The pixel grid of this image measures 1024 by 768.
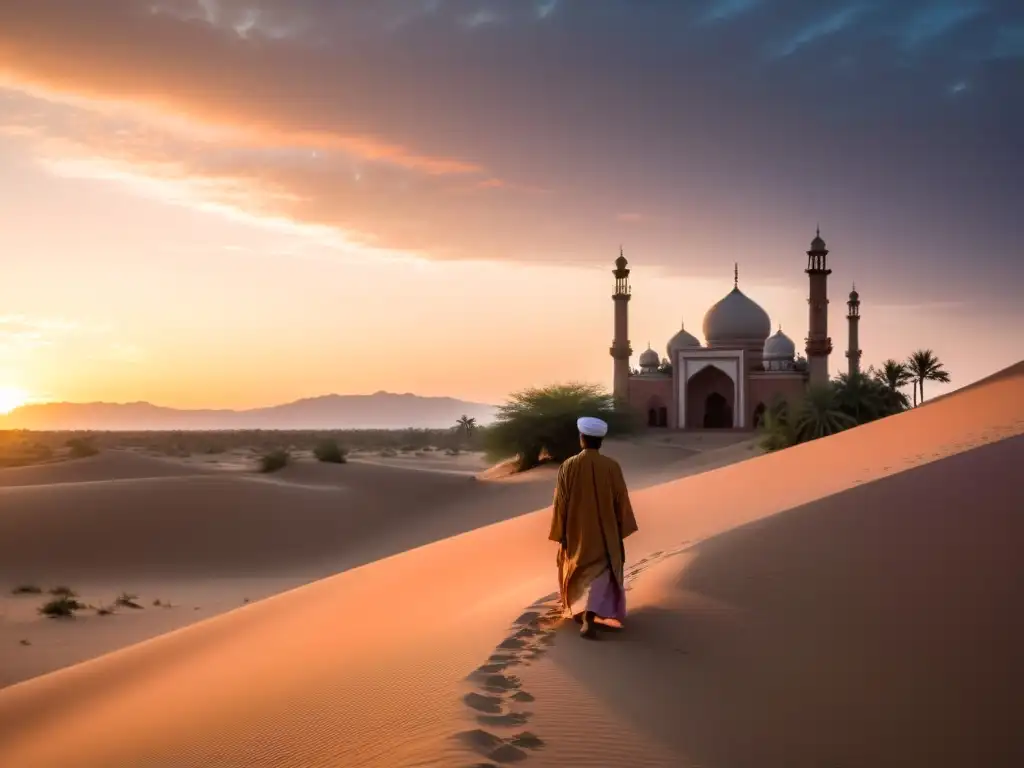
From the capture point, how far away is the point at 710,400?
52.2 m

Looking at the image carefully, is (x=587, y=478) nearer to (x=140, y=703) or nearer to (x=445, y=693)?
(x=445, y=693)

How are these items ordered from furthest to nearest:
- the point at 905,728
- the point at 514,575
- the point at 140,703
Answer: the point at 514,575, the point at 140,703, the point at 905,728

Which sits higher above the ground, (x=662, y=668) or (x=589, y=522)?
(x=589, y=522)

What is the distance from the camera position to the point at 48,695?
9.33 meters

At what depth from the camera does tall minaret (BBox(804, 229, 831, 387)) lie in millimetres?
49719

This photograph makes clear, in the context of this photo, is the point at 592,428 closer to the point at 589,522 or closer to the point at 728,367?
the point at 589,522

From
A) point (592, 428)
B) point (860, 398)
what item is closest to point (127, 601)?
point (592, 428)

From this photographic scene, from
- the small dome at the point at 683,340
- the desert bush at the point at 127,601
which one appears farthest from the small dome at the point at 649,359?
the desert bush at the point at 127,601

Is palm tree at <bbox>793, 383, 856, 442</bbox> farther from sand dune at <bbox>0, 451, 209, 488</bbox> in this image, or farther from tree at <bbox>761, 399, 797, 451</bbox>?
sand dune at <bbox>0, 451, 209, 488</bbox>

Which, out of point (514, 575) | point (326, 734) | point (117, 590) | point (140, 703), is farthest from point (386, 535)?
point (326, 734)

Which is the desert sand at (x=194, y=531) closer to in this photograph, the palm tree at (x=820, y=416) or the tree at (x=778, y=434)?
the tree at (x=778, y=434)

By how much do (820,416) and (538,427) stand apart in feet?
35.1

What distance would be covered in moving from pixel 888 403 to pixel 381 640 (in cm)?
2826

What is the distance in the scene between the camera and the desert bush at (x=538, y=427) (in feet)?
120
